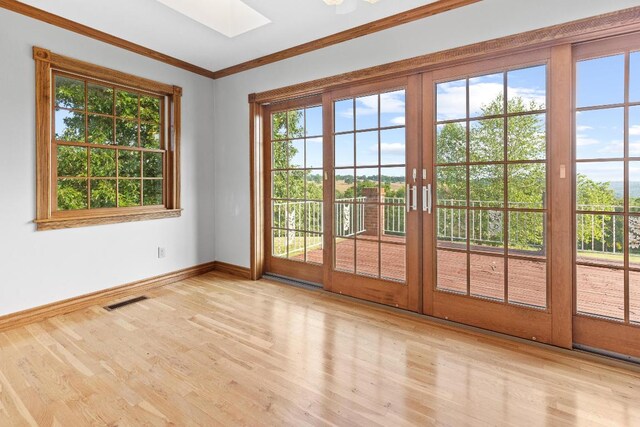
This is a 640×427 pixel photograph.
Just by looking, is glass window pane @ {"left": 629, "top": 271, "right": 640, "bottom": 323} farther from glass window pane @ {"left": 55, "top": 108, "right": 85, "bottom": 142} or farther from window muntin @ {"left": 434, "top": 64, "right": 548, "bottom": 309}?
glass window pane @ {"left": 55, "top": 108, "right": 85, "bottom": 142}

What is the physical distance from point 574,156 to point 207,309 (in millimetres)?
3218

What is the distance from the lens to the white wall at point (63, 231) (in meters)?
2.77

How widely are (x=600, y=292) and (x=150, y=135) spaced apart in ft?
14.5

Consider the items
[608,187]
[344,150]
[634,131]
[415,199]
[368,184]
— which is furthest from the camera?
[344,150]

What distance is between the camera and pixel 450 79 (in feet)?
9.19

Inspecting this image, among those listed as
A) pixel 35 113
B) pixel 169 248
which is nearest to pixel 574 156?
pixel 169 248

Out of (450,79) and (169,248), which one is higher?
(450,79)

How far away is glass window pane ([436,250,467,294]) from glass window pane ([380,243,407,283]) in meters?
0.32

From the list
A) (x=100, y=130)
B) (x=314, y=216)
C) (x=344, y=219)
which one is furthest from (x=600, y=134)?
(x=100, y=130)

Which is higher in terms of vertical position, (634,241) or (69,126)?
(69,126)

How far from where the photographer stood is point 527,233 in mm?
2568

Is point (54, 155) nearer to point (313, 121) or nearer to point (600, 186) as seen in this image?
point (313, 121)

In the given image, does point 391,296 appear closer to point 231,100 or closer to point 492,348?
point 492,348

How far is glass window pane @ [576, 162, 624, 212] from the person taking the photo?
226 cm
